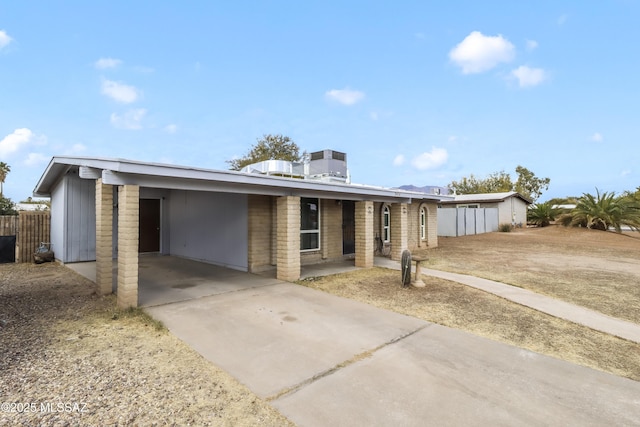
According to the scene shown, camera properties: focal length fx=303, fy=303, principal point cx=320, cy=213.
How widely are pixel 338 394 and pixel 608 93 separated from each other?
17.0m

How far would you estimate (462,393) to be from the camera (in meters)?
2.99

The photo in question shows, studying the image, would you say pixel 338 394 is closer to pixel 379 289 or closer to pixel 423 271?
pixel 379 289

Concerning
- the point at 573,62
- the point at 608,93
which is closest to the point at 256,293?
the point at 573,62

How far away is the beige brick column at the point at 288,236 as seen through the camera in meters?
7.84

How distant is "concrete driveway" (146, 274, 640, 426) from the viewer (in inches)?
105

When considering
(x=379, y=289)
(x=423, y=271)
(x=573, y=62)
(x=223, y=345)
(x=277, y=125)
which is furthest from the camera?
(x=277, y=125)

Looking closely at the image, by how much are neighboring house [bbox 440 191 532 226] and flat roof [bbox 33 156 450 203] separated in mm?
18672

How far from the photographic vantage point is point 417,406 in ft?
9.05

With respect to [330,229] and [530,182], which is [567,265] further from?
[530,182]

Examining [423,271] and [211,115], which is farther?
[211,115]

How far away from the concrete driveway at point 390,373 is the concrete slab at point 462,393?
0.03 feet

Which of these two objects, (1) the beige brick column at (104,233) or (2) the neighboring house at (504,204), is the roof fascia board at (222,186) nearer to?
(1) the beige brick column at (104,233)

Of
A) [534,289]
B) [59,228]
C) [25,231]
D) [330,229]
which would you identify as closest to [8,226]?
[25,231]

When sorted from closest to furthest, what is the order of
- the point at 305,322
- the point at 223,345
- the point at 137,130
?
the point at 223,345 → the point at 305,322 → the point at 137,130
